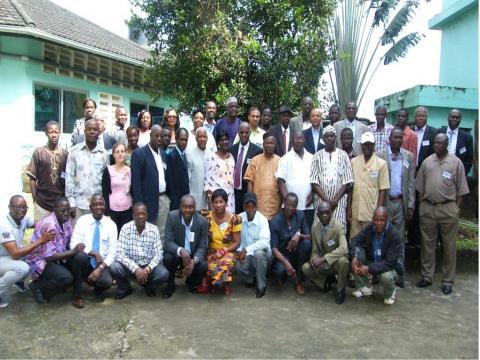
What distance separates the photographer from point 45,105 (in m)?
10.5

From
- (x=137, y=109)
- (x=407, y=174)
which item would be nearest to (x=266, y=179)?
(x=407, y=174)

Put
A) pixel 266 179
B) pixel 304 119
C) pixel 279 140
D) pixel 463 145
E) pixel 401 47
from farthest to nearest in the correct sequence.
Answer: pixel 401 47, pixel 304 119, pixel 279 140, pixel 463 145, pixel 266 179

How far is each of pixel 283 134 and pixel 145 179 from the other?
2.13 m

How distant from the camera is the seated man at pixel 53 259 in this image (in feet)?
15.3

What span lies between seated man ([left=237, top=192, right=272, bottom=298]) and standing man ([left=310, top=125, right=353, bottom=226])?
0.82 m

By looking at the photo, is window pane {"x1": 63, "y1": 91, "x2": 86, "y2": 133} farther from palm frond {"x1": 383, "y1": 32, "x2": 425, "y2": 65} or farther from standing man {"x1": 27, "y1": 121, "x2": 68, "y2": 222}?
palm frond {"x1": 383, "y1": 32, "x2": 425, "y2": 65}

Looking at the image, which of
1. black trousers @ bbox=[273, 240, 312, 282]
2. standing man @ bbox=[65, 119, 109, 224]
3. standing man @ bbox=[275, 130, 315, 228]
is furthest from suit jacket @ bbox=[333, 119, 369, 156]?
standing man @ bbox=[65, 119, 109, 224]

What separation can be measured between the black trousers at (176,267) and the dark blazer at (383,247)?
5.64 feet

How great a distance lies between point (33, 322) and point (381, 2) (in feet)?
40.2

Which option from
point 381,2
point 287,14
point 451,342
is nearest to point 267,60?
point 287,14

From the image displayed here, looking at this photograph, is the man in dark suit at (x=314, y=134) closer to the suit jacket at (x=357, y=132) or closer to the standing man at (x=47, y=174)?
the suit jacket at (x=357, y=132)

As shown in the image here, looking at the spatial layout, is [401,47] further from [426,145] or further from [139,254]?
[139,254]

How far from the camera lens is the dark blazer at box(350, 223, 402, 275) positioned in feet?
16.0

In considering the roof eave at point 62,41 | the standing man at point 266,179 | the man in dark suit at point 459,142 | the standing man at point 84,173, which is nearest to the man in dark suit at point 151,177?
the standing man at point 84,173
